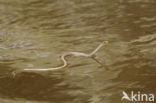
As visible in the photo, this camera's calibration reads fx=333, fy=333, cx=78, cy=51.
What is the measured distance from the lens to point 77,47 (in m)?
5.20

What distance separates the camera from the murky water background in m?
3.88

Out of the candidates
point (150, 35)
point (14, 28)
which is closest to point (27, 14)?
point (14, 28)

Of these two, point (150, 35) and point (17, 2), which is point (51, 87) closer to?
point (150, 35)

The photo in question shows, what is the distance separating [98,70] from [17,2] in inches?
171

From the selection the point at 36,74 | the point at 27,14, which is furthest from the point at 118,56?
the point at 27,14

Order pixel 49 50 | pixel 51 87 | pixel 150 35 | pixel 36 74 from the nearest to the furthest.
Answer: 1. pixel 51 87
2. pixel 36 74
3. pixel 49 50
4. pixel 150 35

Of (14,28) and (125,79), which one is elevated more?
(14,28)

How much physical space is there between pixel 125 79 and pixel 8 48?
2.05 meters

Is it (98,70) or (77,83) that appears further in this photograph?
(98,70)

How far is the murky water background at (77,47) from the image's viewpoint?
153 inches

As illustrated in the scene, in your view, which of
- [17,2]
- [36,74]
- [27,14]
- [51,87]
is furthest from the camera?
[17,2]

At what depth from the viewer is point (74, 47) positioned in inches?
205

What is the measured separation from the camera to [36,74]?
4.28 meters

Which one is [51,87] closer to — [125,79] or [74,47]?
[125,79]
